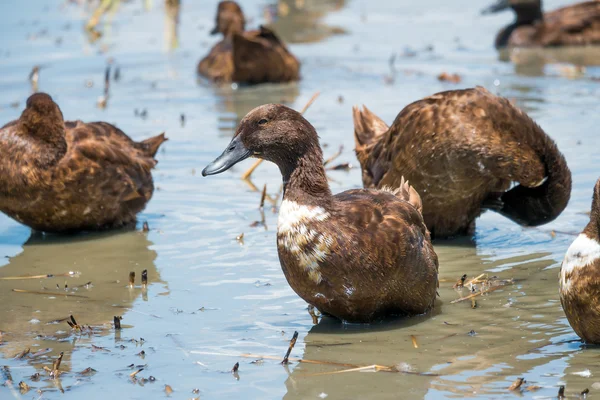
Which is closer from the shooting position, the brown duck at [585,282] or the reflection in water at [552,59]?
the brown duck at [585,282]

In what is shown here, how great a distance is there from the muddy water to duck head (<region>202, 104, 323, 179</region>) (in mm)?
997

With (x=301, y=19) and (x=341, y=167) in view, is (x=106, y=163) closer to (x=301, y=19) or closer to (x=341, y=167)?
(x=341, y=167)

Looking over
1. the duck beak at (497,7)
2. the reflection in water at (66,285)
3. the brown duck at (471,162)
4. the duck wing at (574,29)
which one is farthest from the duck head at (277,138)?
the duck beak at (497,7)

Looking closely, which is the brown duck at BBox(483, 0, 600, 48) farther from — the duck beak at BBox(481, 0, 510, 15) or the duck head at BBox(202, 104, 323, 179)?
the duck head at BBox(202, 104, 323, 179)

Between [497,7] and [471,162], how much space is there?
435 inches

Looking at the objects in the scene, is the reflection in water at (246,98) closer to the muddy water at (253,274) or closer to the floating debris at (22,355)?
the muddy water at (253,274)

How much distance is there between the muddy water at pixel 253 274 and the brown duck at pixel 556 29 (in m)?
0.60

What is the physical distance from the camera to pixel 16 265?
7.95 metres

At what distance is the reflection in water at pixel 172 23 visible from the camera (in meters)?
18.5

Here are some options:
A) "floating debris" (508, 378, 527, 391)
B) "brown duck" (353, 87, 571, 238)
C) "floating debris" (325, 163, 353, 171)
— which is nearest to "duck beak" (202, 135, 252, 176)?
"brown duck" (353, 87, 571, 238)

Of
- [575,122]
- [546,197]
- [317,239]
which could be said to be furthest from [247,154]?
[575,122]

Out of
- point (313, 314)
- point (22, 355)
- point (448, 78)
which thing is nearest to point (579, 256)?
point (313, 314)

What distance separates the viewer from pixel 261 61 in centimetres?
1482

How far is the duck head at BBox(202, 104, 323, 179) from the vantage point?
6363 millimetres
